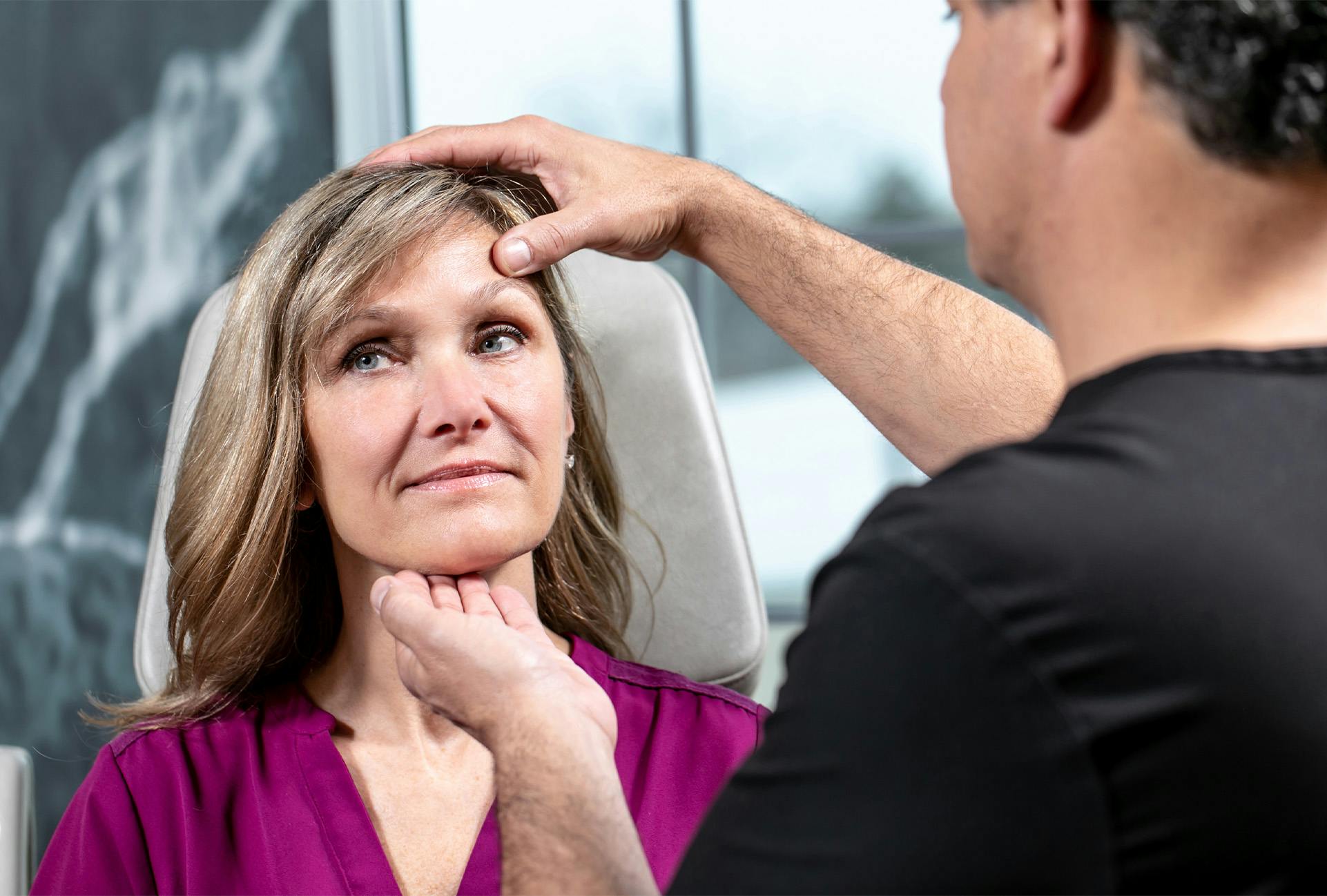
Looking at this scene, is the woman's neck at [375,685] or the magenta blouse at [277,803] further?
the woman's neck at [375,685]

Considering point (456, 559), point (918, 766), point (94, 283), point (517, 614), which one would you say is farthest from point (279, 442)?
point (94, 283)

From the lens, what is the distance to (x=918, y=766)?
22.8 inches

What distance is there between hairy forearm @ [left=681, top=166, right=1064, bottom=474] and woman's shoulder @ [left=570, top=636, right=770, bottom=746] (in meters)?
0.32

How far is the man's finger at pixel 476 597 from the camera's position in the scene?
1.09m

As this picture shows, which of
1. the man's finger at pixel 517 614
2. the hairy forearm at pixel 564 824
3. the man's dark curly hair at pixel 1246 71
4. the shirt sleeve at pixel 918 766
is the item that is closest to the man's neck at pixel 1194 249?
the man's dark curly hair at pixel 1246 71

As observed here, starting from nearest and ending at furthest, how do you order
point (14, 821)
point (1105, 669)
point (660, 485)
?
point (1105, 669), point (14, 821), point (660, 485)

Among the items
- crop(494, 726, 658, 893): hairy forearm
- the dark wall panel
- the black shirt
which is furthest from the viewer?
the dark wall panel

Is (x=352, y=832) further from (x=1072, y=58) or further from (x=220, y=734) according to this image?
(x=1072, y=58)

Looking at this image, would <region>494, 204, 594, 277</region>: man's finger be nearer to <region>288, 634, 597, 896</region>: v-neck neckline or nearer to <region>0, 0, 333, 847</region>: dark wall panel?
<region>288, 634, 597, 896</region>: v-neck neckline

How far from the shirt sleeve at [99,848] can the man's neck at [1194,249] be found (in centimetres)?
98

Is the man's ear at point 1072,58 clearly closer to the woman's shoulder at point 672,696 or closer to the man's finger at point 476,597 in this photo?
the man's finger at point 476,597

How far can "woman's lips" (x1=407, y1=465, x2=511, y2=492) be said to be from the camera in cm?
117

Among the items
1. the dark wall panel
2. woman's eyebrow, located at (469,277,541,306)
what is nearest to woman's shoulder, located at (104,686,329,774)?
woman's eyebrow, located at (469,277,541,306)

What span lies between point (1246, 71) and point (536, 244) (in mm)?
750
